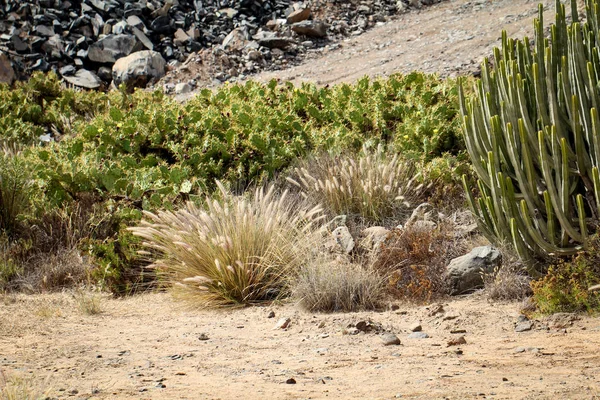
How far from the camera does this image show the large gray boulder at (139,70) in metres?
14.9

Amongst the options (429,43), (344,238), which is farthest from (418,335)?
(429,43)

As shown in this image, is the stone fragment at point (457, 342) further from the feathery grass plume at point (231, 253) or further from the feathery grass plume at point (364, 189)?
the feathery grass plume at point (364, 189)

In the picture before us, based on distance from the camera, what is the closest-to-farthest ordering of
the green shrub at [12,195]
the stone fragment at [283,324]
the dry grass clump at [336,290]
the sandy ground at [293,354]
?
the sandy ground at [293,354]
the stone fragment at [283,324]
the dry grass clump at [336,290]
the green shrub at [12,195]

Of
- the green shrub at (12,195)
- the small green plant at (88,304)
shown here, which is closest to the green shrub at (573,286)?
the small green plant at (88,304)

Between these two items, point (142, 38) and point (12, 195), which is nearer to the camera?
point (12, 195)

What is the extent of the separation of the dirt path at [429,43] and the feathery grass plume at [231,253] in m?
5.77

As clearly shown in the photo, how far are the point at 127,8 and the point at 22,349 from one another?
13.0m

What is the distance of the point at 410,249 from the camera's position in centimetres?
616

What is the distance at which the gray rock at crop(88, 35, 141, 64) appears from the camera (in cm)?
1541

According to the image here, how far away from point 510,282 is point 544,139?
3.36 feet

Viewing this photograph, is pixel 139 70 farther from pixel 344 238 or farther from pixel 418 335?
pixel 418 335

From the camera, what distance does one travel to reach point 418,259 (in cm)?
597

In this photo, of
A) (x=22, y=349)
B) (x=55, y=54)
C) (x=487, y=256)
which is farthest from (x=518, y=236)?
(x=55, y=54)

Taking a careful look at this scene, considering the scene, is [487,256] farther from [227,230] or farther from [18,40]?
[18,40]
